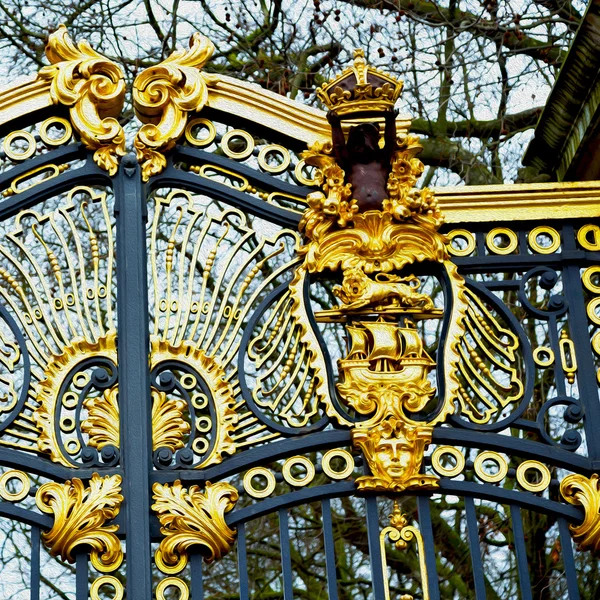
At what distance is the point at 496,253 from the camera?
6379mm

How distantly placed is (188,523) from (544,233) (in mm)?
1793

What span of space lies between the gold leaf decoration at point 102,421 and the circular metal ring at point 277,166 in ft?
3.42

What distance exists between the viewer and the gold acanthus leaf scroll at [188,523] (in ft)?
18.9

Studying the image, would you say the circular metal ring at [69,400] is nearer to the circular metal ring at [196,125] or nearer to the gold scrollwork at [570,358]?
the circular metal ring at [196,125]

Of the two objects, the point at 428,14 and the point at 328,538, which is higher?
the point at 428,14

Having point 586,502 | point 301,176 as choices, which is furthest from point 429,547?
point 301,176

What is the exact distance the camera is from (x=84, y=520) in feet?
18.8

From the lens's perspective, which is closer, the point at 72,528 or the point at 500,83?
the point at 72,528

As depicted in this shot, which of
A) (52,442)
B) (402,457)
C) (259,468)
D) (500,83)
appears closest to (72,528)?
(52,442)

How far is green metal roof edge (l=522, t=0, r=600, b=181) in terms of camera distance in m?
6.41

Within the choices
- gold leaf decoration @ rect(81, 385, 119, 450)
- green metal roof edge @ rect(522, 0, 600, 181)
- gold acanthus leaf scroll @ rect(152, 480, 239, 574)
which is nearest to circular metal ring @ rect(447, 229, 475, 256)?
green metal roof edge @ rect(522, 0, 600, 181)

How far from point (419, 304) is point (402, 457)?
0.61 metres

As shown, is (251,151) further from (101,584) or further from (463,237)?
(101,584)

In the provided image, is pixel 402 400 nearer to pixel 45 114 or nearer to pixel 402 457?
pixel 402 457
